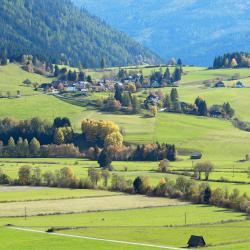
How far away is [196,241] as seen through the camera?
8219cm

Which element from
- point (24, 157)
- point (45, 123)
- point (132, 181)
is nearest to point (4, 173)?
point (132, 181)

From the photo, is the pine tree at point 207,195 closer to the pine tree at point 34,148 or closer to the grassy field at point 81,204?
the grassy field at point 81,204

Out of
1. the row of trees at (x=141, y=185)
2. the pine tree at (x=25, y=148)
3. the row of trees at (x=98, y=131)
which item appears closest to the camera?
the row of trees at (x=141, y=185)

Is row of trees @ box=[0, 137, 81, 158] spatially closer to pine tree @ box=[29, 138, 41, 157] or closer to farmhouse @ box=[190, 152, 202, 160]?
pine tree @ box=[29, 138, 41, 157]

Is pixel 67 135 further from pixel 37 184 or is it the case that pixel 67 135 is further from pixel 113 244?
pixel 113 244

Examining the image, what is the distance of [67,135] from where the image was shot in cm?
17100

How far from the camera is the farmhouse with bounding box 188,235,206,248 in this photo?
269 feet

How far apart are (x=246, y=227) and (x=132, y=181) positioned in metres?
33.4

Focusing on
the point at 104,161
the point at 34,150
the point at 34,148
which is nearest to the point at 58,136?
the point at 34,148

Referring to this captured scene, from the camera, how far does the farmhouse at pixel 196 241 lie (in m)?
81.9

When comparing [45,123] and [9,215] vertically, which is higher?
[45,123]

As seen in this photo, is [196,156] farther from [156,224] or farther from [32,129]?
[156,224]

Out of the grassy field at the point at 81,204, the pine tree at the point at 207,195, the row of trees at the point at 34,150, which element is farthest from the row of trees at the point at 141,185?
the row of trees at the point at 34,150

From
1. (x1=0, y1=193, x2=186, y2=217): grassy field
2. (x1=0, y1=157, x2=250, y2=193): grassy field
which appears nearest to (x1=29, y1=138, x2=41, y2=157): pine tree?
(x1=0, y1=157, x2=250, y2=193): grassy field
